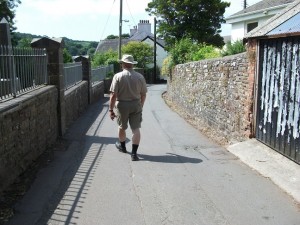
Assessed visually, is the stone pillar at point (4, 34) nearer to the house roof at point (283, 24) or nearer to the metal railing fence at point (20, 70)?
the metal railing fence at point (20, 70)

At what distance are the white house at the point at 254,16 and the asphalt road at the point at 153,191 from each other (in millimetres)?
15853

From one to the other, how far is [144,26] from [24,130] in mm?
62361

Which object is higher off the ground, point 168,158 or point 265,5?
point 265,5

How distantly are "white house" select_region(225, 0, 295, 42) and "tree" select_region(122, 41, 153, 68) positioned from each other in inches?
807

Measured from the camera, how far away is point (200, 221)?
4.39 m

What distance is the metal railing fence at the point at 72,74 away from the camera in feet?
41.7

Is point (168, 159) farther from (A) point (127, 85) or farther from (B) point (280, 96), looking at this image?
(B) point (280, 96)

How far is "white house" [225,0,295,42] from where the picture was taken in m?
22.2

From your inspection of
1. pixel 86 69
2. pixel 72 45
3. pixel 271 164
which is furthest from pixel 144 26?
pixel 271 164

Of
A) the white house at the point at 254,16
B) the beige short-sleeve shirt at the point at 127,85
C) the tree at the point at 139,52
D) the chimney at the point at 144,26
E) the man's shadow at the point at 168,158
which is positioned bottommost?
the man's shadow at the point at 168,158

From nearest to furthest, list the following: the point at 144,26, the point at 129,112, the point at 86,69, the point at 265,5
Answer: the point at 129,112 → the point at 86,69 → the point at 265,5 → the point at 144,26

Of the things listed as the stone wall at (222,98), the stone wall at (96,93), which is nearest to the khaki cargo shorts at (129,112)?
the stone wall at (222,98)

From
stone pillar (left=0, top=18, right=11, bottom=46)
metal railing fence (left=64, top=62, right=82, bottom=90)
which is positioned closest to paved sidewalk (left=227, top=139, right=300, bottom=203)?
stone pillar (left=0, top=18, right=11, bottom=46)

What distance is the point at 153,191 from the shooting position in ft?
17.7
